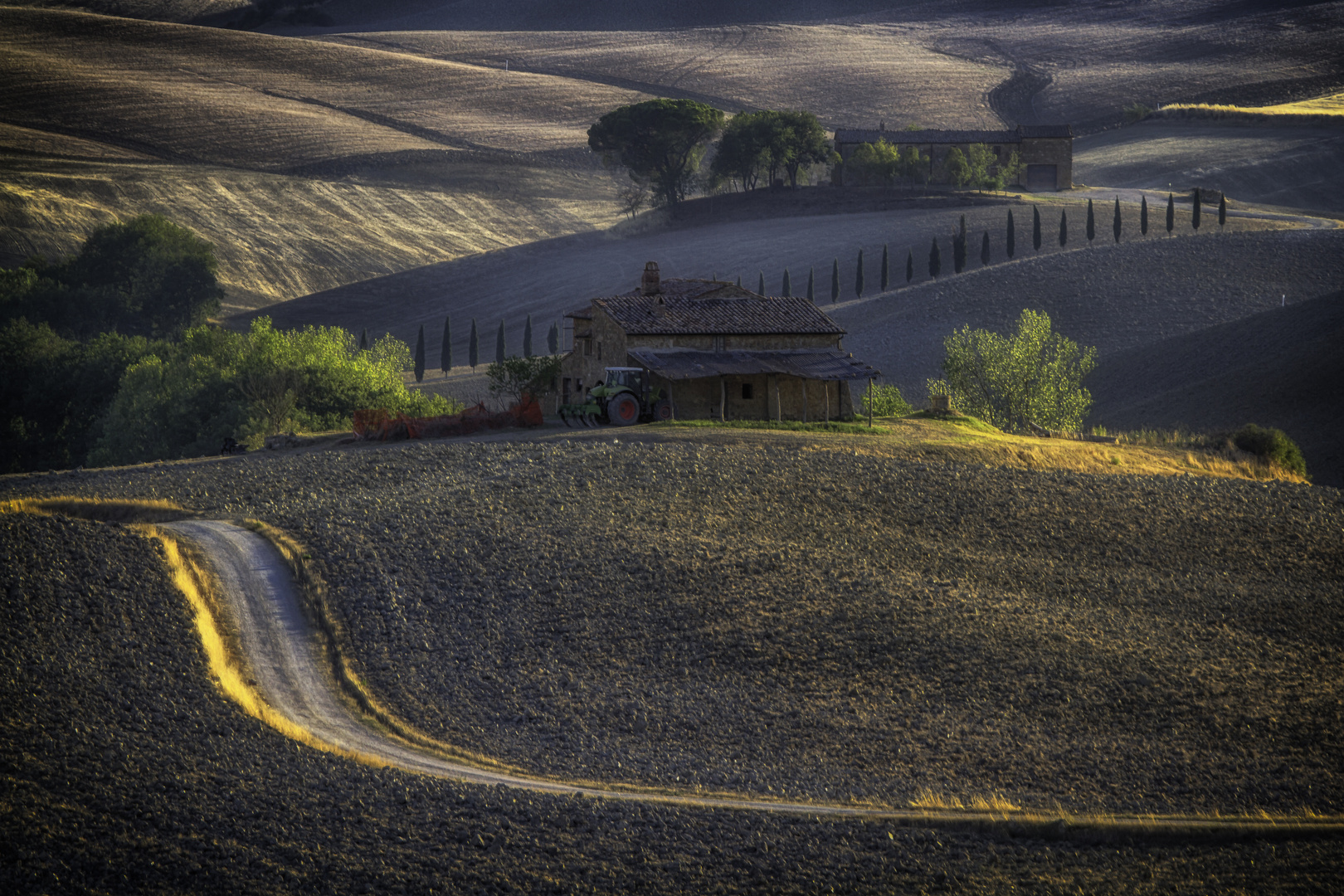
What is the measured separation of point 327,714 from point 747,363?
29.7m

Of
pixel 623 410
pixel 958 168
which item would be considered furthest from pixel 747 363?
pixel 958 168

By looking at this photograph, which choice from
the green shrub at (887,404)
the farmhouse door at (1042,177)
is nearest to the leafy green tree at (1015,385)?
the green shrub at (887,404)

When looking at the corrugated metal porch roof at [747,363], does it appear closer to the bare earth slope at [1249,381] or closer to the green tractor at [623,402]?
the green tractor at [623,402]

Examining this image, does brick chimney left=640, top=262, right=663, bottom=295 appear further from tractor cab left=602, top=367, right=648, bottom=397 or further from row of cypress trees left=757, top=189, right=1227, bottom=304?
row of cypress trees left=757, top=189, right=1227, bottom=304

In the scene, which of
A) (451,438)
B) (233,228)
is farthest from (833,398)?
(233,228)

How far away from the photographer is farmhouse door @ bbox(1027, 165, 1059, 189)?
12988 cm

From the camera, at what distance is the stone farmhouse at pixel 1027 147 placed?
5079 inches

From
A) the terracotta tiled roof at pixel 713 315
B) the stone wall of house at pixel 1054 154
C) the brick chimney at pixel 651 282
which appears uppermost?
the stone wall of house at pixel 1054 154

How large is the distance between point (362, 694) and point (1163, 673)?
15.7 m

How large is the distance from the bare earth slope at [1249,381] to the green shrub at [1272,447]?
2100 millimetres

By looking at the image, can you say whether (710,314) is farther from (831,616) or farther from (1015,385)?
(831,616)

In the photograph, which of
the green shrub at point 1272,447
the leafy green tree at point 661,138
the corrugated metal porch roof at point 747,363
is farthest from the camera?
the leafy green tree at point 661,138

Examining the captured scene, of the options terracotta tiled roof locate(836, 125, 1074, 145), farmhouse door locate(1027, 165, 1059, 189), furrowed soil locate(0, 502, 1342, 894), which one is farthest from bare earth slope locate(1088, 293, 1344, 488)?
terracotta tiled roof locate(836, 125, 1074, 145)

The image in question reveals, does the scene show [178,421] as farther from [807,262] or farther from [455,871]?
[807,262]
